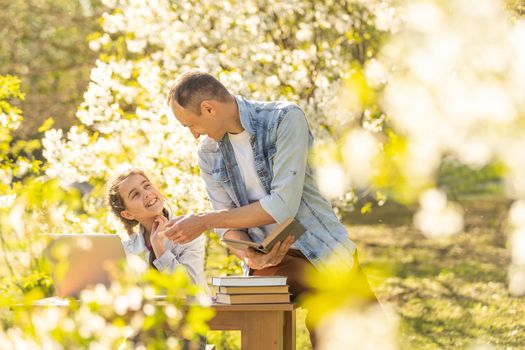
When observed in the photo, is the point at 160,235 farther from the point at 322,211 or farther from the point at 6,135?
the point at 6,135

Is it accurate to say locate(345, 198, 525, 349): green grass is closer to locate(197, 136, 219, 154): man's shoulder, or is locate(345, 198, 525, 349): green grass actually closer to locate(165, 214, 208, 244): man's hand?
locate(165, 214, 208, 244): man's hand

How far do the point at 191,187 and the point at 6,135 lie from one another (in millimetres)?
1224

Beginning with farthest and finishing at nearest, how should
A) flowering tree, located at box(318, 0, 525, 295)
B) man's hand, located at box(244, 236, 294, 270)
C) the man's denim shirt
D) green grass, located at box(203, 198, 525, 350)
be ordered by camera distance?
green grass, located at box(203, 198, 525, 350)
the man's denim shirt
man's hand, located at box(244, 236, 294, 270)
flowering tree, located at box(318, 0, 525, 295)

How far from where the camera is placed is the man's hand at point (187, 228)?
3701 mm

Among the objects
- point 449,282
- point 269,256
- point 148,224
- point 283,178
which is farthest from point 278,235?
point 449,282

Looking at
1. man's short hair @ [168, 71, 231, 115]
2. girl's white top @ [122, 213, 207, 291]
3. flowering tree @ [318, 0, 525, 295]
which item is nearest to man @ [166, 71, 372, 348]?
man's short hair @ [168, 71, 231, 115]

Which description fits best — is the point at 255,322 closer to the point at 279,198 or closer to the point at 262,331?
the point at 262,331

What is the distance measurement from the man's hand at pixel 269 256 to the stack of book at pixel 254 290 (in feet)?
0.52

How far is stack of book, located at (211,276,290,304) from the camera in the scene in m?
3.47

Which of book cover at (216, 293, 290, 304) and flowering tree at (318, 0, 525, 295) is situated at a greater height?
book cover at (216, 293, 290, 304)

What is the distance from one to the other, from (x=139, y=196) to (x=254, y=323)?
3.42ft

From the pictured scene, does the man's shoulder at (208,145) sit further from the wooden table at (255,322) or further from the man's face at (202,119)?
the wooden table at (255,322)

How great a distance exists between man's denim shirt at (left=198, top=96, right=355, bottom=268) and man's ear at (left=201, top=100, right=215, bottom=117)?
115 mm

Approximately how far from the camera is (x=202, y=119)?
3771 millimetres
